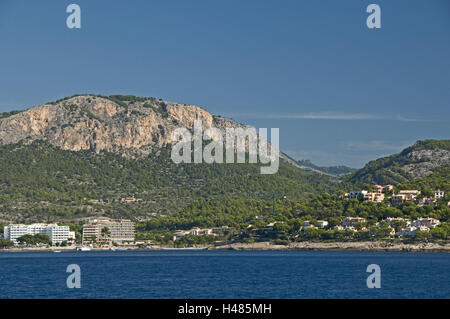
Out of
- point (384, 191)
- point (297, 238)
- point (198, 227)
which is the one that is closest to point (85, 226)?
point (198, 227)

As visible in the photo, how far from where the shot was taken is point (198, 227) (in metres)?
194

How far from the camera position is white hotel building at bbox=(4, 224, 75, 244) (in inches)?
7456

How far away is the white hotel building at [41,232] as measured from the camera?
189 meters

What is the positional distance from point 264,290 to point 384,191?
129 meters

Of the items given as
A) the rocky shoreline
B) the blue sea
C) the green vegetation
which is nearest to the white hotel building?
the green vegetation

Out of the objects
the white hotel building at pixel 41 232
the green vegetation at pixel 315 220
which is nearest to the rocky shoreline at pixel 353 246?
the green vegetation at pixel 315 220

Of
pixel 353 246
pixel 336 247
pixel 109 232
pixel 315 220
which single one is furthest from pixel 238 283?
pixel 109 232

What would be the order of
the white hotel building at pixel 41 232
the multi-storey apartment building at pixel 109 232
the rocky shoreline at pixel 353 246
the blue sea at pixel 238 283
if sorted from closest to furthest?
the blue sea at pixel 238 283
the rocky shoreline at pixel 353 246
the white hotel building at pixel 41 232
the multi-storey apartment building at pixel 109 232

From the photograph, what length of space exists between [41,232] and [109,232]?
58.8 ft

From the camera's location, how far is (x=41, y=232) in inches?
7579

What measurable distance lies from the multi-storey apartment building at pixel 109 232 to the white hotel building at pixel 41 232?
180 inches

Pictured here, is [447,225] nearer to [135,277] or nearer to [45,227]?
[135,277]

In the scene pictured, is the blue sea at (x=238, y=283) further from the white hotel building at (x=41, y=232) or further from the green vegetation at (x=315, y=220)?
the white hotel building at (x=41, y=232)
